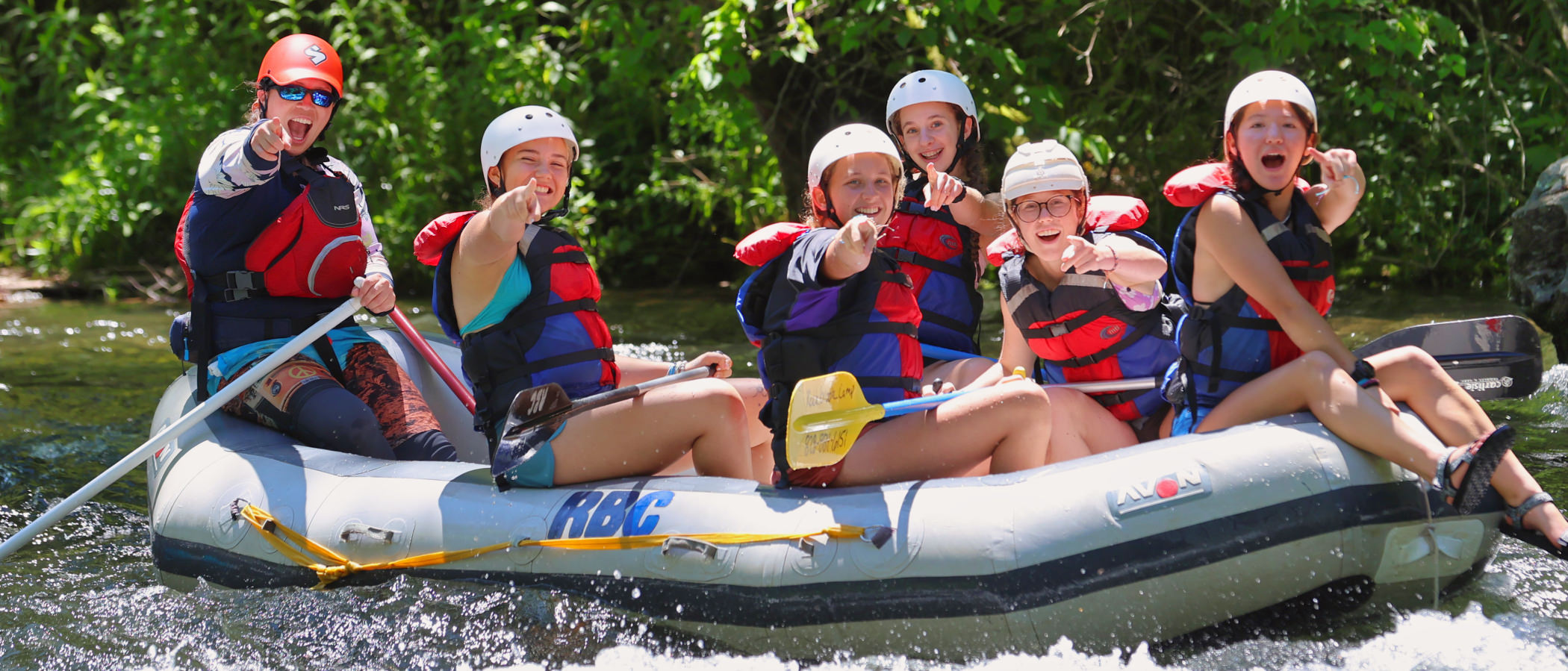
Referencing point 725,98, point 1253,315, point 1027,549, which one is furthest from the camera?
point 725,98

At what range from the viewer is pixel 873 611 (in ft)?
9.23

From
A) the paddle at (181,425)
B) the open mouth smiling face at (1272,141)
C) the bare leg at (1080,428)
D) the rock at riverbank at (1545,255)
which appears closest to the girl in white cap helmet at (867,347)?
the bare leg at (1080,428)

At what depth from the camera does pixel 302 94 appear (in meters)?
3.90

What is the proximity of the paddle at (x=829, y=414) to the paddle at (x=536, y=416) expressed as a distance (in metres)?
0.47

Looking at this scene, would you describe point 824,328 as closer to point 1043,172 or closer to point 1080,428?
point 1043,172

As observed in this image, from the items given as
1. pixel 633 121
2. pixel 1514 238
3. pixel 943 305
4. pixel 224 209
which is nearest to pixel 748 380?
pixel 943 305

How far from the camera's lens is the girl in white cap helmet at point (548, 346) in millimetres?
3154

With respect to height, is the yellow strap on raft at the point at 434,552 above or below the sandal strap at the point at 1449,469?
below

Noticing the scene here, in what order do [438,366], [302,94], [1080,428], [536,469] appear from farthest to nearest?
[438,366] → [302,94] → [1080,428] → [536,469]

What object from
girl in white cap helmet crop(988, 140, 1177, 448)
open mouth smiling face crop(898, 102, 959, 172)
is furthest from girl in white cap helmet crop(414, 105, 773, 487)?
open mouth smiling face crop(898, 102, 959, 172)

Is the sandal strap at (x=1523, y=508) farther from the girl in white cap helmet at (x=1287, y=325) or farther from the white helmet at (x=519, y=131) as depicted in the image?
the white helmet at (x=519, y=131)

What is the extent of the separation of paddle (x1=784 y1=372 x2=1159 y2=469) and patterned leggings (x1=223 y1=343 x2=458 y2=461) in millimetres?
1436

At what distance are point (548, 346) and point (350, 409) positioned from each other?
935 mm

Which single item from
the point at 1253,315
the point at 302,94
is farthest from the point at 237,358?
the point at 1253,315
